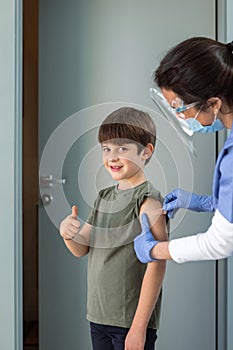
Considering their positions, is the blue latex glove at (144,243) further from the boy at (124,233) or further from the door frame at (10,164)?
the door frame at (10,164)

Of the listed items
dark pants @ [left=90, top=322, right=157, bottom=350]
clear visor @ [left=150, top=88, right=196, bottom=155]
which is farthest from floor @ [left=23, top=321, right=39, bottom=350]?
clear visor @ [left=150, top=88, right=196, bottom=155]

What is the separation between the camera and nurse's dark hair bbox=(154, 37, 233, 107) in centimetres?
123

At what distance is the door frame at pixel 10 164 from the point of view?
175 centimetres

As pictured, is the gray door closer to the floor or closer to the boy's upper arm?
the floor

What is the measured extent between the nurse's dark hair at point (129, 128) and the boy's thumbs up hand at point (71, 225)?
23cm

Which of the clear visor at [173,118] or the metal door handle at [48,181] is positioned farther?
the metal door handle at [48,181]

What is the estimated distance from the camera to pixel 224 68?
1.24 metres

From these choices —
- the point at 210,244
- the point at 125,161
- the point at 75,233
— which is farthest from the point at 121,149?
the point at 210,244

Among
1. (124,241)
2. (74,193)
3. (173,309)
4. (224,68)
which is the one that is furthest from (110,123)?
(173,309)

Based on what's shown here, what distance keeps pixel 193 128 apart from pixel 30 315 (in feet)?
2.93

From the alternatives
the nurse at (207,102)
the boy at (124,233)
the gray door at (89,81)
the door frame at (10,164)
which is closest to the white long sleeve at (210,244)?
the nurse at (207,102)

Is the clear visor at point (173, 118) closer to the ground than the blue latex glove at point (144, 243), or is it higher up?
higher up

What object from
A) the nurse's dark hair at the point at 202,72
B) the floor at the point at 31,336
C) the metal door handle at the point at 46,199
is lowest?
the floor at the point at 31,336

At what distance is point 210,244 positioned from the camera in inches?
49.5
